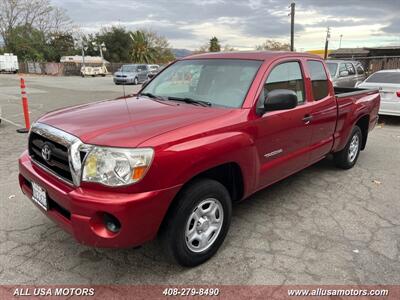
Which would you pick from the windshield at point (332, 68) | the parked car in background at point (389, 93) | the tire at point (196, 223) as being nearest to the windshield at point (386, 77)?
the parked car in background at point (389, 93)

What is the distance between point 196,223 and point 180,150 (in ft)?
2.35

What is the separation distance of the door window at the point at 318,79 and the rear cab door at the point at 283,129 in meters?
0.21

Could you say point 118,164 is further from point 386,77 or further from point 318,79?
point 386,77

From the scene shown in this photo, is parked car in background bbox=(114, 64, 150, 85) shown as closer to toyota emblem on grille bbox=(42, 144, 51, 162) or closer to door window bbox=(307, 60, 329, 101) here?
door window bbox=(307, 60, 329, 101)

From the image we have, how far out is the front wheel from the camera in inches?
214

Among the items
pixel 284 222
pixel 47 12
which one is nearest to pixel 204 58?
pixel 284 222

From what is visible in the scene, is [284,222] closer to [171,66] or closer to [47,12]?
[171,66]

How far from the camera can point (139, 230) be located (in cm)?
252

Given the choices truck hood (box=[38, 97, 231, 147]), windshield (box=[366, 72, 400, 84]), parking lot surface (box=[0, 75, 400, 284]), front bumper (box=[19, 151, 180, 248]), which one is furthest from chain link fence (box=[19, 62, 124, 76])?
front bumper (box=[19, 151, 180, 248])

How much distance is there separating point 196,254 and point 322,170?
10.9ft

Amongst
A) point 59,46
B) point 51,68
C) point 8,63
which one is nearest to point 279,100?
point 8,63

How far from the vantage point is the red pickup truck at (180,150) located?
2.49m

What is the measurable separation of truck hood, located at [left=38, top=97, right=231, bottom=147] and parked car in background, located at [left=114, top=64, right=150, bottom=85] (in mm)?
25290

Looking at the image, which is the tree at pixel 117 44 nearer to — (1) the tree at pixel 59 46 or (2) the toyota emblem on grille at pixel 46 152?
(1) the tree at pixel 59 46
